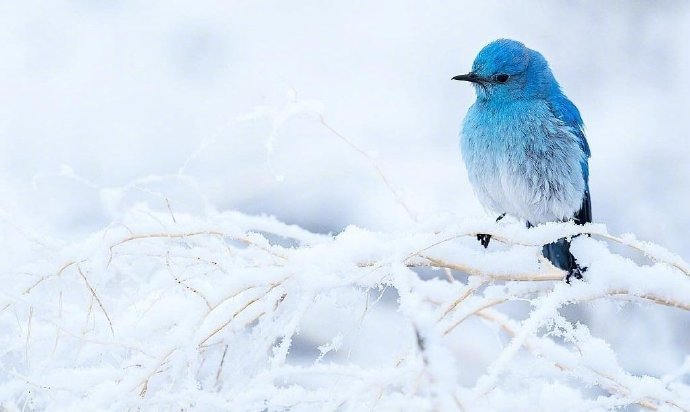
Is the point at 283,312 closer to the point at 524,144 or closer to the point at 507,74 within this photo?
the point at 524,144

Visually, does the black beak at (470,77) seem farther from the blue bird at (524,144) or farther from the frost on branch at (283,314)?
the frost on branch at (283,314)

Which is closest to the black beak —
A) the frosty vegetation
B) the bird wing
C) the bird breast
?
the bird breast

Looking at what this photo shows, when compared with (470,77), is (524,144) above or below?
below

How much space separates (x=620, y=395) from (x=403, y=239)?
495mm

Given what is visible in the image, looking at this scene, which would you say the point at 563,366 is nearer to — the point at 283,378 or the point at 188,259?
the point at 283,378

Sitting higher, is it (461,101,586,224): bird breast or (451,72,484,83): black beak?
(451,72,484,83): black beak

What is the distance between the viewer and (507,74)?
298 cm

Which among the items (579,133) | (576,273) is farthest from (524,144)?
(576,273)

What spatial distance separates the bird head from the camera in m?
2.96

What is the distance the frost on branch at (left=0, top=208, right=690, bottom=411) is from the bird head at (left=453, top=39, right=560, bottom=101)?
1.26 metres

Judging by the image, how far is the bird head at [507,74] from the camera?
9.71 ft

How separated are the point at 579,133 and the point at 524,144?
1.04ft

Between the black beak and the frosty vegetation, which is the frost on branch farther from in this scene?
the black beak

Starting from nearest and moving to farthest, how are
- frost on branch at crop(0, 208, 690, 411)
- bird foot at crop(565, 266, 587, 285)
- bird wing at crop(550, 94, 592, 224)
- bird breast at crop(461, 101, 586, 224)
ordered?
1. frost on branch at crop(0, 208, 690, 411)
2. bird foot at crop(565, 266, 587, 285)
3. bird breast at crop(461, 101, 586, 224)
4. bird wing at crop(550, 94, 592, 224)
